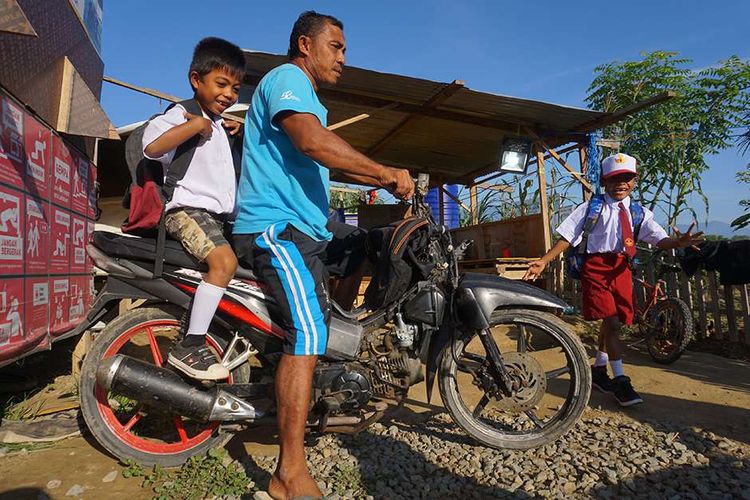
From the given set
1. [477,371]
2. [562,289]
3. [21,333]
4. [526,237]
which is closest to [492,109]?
[526,237]

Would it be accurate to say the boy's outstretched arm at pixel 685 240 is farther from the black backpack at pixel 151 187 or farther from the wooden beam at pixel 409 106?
the wooden beam at pixel 409 106

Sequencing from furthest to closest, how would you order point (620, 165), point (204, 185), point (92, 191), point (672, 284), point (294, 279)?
point (672, 284), point (92, 191), point (620, 165), point (204, 185), point (294, 279)

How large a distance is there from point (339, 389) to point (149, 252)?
4.09ft

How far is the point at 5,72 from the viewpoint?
2.62 meters

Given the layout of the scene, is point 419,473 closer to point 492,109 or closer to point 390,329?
point 390,329

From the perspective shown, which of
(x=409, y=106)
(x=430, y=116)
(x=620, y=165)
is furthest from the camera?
(x=430, y=116)

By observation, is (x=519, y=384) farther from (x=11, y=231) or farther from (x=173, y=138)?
(x=11, y=231)

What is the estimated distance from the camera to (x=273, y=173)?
7.09ft

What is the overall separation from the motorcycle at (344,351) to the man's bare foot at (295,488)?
36 cm

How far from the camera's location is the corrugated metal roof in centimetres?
617

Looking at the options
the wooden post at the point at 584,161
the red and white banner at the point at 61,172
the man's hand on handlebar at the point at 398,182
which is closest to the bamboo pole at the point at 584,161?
the wooden post at the point at 584,161

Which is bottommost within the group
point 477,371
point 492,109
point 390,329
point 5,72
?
point 477,371

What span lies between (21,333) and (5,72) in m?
1.55

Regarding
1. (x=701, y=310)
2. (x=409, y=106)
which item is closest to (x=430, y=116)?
(x=409, y=106)
